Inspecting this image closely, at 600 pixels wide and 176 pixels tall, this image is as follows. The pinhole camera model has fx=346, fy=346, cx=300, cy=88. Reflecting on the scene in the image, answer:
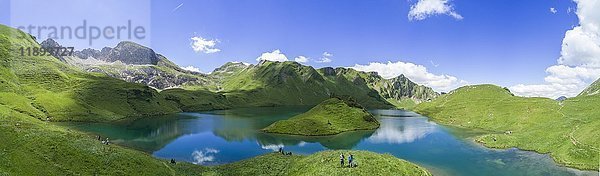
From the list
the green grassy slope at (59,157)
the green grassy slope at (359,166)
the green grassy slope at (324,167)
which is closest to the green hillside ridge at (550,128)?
the green grassy slope at (324,167)

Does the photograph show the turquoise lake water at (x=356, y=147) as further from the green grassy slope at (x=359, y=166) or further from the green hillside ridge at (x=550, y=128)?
the green grassy slope at (x=359, y=166)

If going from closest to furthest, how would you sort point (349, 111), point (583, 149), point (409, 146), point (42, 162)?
point (42, 162)
point (583, 149)
point (409, 146)
point (349, 111)

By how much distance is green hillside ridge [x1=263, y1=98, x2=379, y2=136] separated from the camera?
150 meters

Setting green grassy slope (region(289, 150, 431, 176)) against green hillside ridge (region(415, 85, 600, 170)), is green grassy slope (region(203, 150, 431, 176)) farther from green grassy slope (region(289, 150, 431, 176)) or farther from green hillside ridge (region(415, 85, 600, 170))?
green hillside ridge (region(415, 85, 600, 170))

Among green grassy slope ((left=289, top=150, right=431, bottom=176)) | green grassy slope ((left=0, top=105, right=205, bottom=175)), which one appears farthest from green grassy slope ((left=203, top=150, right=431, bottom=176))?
green grassy slope ((left=0, top=105, right=205, bottom=175))

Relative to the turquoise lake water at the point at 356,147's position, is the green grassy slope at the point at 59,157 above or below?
above

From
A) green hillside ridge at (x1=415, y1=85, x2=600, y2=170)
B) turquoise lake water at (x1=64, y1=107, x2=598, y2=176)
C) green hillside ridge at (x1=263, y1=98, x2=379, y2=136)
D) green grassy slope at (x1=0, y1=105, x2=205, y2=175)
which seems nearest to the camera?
green grassy slope at (x1=0, y1=105, x2=205, y2=175)

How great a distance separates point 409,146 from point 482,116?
312ft

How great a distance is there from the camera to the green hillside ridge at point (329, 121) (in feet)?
492

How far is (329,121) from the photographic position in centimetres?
16412

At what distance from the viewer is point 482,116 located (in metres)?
192

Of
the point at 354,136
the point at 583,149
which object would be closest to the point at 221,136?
the point at 354,136

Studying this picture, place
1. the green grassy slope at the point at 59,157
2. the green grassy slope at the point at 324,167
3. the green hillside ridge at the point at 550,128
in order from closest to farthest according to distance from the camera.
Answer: the green grassy slope at the point at 59,157 < the green grassy slope at the point at 324,167 < the green hillside ridge at the point at 550,128

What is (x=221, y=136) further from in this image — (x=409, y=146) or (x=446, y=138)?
(x=446, y=138)
